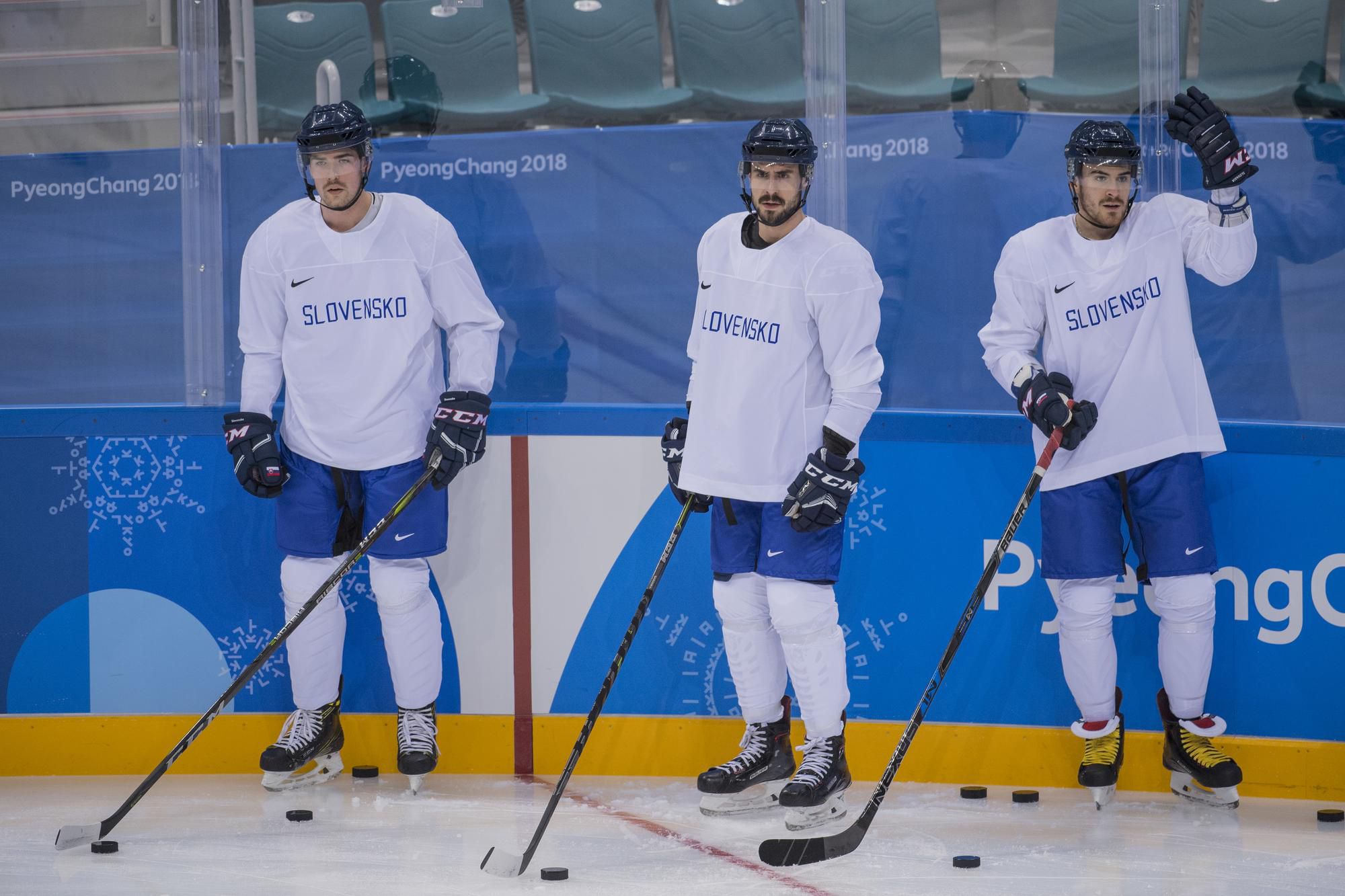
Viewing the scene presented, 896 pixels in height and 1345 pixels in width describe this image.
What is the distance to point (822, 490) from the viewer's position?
10.2 feet

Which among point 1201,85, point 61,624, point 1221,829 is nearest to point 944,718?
point 1221,829

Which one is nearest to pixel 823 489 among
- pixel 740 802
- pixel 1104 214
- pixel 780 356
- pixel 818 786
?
pixel 780 356

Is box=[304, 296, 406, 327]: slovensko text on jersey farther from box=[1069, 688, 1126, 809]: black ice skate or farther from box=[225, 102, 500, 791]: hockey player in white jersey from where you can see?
box=[1069, 688, 1126, 809]: black ice skate

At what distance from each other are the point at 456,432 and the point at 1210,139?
1694mm

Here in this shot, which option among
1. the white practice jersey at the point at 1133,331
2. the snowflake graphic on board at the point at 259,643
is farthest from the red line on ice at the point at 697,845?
the white practice jersey at the point at 1133,331

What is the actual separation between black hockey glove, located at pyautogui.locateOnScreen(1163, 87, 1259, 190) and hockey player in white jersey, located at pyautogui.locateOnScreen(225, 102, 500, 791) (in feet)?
5.09

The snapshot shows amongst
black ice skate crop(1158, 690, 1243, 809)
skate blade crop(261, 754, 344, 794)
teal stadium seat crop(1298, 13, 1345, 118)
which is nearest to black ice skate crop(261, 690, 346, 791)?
skate blade crop(261, 754, 344, 794)

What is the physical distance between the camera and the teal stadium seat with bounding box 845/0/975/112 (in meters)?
3.74

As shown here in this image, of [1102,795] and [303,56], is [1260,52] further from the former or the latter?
[303,56]

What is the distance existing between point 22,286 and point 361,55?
3.38 feet

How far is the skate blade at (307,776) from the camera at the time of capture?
3586 mm

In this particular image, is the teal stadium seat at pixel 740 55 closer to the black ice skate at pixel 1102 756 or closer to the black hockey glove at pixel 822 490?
the black hockey glove at pixel 822 490

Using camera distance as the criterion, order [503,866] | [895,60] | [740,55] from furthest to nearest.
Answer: [740,55] → [895,60] → [503,866]

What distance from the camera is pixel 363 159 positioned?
11.6 ft
